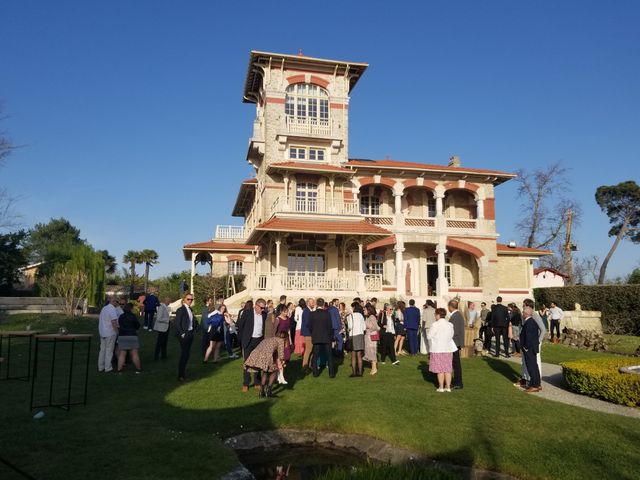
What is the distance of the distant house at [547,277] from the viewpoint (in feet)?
144

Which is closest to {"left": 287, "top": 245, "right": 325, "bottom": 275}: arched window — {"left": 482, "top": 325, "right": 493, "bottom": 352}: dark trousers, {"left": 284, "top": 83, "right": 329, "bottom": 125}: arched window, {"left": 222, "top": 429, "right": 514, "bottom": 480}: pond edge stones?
{"left": 284, "top": 83, "right": 329, "bottom": 125}: arched window

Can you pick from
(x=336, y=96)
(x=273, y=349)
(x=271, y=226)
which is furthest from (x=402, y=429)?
(x=336, y=96)

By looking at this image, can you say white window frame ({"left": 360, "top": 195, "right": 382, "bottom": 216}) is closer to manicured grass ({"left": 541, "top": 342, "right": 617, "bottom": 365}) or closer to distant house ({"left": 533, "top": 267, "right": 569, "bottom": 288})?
manicured grass ({"left": 541, "top": 342, "right": 617, "bottom": 365})

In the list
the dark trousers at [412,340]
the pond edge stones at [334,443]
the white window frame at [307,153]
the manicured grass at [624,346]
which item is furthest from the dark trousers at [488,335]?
the white window frame at [307,153]

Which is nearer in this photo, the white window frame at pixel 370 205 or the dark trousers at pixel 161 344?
the dark trousers at pixel 161 344

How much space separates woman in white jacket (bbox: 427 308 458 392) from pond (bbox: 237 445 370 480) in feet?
10.9

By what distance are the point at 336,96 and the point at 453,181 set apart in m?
9.16

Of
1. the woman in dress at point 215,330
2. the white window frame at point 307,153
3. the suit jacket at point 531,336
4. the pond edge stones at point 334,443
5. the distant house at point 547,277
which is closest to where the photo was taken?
the pond edge stones at point 334,443

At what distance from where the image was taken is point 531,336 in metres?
9.89

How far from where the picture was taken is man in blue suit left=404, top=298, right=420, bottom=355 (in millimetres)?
13953

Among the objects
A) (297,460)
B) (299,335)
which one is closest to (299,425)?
(297,460)

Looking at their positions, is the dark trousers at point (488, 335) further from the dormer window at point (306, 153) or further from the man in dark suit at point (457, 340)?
the dormer window at point (306, 153)

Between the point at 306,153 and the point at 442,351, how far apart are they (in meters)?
19.8

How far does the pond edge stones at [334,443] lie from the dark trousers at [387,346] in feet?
20.4
